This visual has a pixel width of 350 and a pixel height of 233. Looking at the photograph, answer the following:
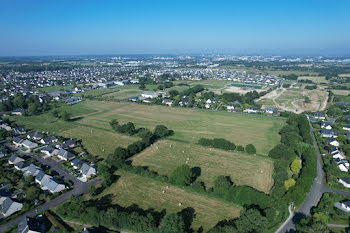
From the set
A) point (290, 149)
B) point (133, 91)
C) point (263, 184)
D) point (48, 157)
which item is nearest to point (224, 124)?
point (290, 149)

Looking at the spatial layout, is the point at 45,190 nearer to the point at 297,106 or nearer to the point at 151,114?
the point at 151,114

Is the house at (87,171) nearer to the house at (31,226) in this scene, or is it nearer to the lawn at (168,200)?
the lawn at (168,200)

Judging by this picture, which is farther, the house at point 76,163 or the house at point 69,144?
the house at point 69,144

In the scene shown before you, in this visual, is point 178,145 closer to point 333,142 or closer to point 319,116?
point 333,142

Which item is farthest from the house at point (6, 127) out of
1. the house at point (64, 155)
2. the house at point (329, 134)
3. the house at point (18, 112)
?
the house at point (329, 134)

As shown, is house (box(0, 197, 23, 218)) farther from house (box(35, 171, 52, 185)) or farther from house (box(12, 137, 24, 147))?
house (box(12, 137, 24, 147))

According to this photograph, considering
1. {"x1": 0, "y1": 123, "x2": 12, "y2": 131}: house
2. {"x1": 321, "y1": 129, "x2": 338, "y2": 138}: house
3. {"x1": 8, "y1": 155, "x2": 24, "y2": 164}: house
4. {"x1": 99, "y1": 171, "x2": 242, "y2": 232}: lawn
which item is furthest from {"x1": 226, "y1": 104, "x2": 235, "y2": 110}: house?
{"x1": 0, "y1": 123, "x2": 12, "y2": 131}: house

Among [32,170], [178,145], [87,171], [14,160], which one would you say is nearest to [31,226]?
[87,171]
